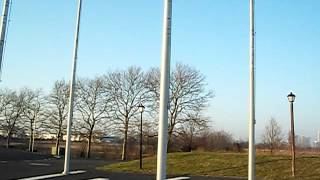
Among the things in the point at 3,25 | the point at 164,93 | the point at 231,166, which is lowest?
the point at 231,166

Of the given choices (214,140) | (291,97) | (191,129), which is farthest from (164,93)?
(214,140)

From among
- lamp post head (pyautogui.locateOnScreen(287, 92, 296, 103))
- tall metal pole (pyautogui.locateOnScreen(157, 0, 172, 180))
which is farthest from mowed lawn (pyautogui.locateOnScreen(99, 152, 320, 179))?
tall metal pole (pyautogui.locateOnScreen(157, 0, 172, 180))

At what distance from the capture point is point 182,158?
28.8 metres

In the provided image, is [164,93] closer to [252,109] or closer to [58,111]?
[252,109]

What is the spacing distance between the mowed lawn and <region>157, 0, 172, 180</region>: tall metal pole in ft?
46.6

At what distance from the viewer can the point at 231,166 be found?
24.5 meters

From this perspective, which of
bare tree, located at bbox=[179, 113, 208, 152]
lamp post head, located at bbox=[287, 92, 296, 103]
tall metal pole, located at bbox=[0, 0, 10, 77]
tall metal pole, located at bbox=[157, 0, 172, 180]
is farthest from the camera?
bare tree, located at bbox=[179, 113, 208, 152]

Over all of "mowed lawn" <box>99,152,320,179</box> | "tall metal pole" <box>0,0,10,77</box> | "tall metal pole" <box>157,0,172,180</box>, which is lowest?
"mowed lawn" <box>99,152,320,179</box>

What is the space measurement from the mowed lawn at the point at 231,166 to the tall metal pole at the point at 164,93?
14.2m

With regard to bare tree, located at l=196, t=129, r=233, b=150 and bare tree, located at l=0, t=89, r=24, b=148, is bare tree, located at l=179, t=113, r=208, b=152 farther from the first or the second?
bare tree, located at l=0, t=89, r=24, b=148

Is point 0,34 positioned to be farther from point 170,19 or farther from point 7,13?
point 170,19

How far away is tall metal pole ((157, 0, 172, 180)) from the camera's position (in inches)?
306

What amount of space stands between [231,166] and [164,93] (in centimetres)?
1770

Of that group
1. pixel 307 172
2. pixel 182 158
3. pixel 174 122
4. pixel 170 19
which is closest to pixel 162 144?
pixel 170 19
